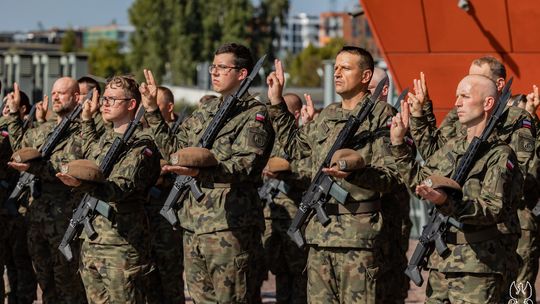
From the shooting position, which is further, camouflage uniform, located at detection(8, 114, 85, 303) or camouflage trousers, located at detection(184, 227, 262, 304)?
camouflage uniform, located at detection(8, 114, 85, 303)

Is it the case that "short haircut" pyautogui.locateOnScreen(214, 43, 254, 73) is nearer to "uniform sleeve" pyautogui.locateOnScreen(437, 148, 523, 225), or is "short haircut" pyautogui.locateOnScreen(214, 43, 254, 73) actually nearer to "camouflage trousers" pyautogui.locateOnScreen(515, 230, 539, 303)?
"uniform sleeve" pyautogui.locateOnScreen(437, 148, 523, 225)

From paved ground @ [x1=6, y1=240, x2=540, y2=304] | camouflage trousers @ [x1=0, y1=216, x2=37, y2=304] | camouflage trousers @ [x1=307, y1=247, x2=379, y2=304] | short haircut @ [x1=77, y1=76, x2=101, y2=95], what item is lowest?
paved ground @ [x1=6, y1=240, x2=540, y2=304]

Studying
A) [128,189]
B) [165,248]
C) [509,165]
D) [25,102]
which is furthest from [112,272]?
[25,102]

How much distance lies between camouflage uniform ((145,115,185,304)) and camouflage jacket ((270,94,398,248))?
8.15 feet

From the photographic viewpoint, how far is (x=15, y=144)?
35.4ft

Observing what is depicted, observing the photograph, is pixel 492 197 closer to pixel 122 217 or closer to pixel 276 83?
pixel 276 83

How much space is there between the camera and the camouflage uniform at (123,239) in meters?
8.65

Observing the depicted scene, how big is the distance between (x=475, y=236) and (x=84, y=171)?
→ 265cm

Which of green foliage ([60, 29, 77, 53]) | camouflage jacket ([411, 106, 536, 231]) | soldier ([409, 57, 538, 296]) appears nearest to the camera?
soldier ([409, 57, 538, 296])

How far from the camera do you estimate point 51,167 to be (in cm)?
994

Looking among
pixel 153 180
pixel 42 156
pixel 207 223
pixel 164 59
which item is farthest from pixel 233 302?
pixel 164 59

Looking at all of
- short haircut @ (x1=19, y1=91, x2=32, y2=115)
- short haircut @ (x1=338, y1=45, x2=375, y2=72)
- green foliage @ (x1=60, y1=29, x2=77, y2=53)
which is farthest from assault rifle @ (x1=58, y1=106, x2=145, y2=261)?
green foliage @ (x1=60, y1=29, x2=77, y2=53)

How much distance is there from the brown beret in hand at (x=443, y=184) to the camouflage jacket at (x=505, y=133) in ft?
3.11

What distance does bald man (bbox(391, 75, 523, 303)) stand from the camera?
278 inches
